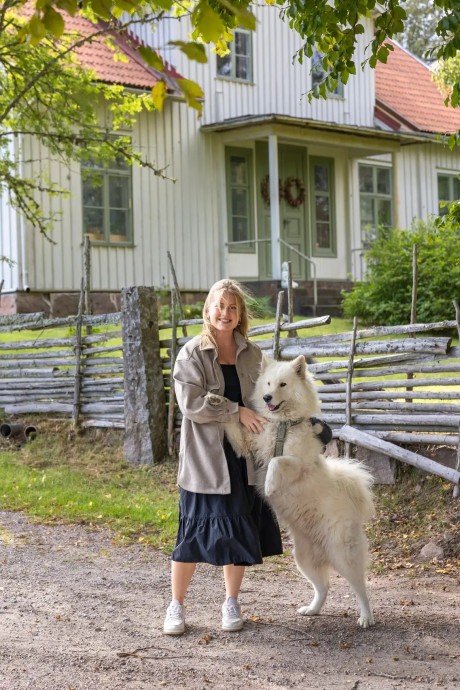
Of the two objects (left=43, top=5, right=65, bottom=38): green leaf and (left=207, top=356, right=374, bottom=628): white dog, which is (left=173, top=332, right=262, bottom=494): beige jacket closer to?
(left=207, top=356, right=374, bottom=628): white dog

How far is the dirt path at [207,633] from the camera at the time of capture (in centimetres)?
413

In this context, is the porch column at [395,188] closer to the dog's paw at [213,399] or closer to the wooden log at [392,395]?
the wooden log at [392,395]

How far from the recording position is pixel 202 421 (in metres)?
4.74

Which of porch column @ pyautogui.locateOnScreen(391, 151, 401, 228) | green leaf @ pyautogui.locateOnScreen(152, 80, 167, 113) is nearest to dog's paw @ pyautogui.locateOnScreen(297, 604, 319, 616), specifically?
green leaf @ pyautogui.locateOnScreen(152, 80, 167, 113)

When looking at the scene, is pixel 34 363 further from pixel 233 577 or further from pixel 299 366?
pixel 299 366

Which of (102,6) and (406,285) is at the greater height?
(102,6)

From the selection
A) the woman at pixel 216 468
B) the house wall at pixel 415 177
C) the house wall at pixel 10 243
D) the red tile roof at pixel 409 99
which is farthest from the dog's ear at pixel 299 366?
the red tile roof at pixel 409 99

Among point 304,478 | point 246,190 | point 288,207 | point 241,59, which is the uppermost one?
point 241,59

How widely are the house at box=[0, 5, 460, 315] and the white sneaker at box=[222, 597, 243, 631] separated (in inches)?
472

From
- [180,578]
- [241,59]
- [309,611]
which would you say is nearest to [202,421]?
→ [180,578]

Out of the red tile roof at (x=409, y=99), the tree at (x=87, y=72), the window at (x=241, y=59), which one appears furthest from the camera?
the red tile roof at (x=409, y=99)

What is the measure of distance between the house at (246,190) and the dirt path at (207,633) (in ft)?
35.5

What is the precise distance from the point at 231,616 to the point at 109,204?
44.4ft

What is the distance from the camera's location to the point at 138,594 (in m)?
5.61
